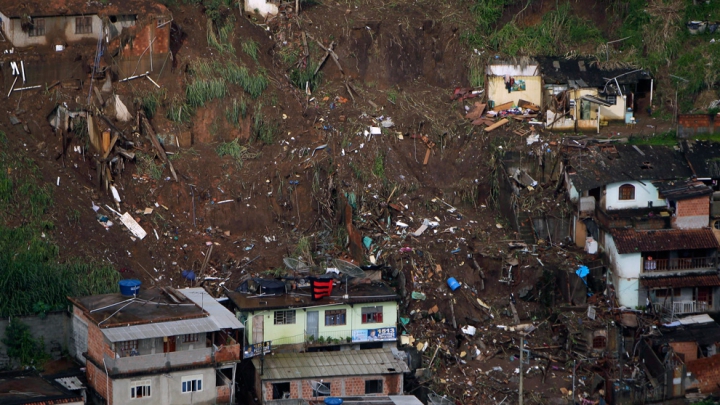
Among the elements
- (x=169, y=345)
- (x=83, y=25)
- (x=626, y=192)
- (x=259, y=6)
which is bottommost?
(x=169, y=345)

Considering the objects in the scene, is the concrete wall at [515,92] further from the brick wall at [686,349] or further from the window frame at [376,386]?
the window frame at [376,386]

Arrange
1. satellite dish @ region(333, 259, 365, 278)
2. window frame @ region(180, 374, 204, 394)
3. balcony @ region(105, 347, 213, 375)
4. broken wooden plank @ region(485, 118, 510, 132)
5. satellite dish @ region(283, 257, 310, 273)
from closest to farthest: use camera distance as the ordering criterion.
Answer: balcony @ region(105, 347, 213, 375) → window frame @ region(180, 374, 204, 394) → satellite dish @ region(333, 259, 365, 278) → satellite dish @ region(283, 257, 310, 273) → broken wooden plank @ region(485, 118, 510, 132)

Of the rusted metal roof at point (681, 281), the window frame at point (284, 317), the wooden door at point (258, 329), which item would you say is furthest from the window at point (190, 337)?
the rusted metal roof at point (681, 281)

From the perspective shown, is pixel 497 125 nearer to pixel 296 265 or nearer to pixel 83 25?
pixel 296 265

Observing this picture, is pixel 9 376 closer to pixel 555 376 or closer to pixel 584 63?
pixel 555 376

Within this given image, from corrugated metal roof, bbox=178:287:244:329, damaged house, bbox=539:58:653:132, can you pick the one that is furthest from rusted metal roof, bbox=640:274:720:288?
corrugated metal roof, bbox=178:287:244:329

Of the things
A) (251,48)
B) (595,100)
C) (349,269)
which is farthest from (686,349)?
(251,48)

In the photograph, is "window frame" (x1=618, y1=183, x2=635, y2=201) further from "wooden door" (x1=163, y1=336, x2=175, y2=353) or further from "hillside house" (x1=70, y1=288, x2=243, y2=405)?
"wooden door" (x1=163, y1=336, x2=175, y2=353)
